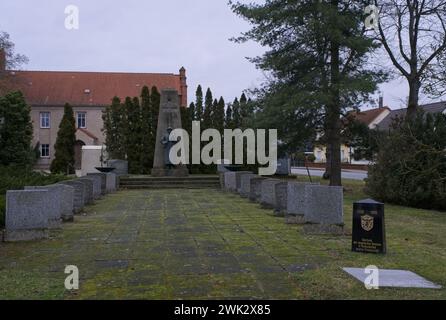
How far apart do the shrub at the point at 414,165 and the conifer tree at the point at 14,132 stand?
18614 millimetres

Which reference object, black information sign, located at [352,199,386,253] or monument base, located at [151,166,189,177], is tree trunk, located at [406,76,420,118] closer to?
monument base, located at [151,166,189,177]

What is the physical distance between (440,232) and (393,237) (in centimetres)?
175

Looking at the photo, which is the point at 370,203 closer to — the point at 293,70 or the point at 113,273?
the point at 113,273

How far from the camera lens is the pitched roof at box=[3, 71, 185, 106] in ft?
206

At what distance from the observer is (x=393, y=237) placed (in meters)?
9.84

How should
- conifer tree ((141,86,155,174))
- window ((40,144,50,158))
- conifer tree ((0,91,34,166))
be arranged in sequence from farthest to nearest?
window ((40,144,50,158))
conifer tree ((141,86,155,174))
conifer tree ((0,91,34,166))

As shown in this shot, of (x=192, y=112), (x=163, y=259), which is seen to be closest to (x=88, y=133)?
(x=192, y=112)

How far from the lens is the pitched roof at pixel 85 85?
6294cm

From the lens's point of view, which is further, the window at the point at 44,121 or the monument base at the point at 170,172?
the window at the point at 44,121

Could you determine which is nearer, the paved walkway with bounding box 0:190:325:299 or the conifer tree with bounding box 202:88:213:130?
the paved walkway with bounding box 0:190:325:299

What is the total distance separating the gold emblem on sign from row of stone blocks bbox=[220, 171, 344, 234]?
177 cm

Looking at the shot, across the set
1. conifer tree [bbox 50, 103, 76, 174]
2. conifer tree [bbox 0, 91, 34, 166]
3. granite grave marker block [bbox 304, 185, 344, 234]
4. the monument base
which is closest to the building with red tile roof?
conifer tree [bbox 50, 103, 76, 174]

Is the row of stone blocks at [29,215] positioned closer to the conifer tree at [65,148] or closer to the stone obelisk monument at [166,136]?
the stone obelisk monument at [166,136]

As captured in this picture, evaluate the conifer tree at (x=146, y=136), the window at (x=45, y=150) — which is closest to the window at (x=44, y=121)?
the window at (x=45, y=150)
